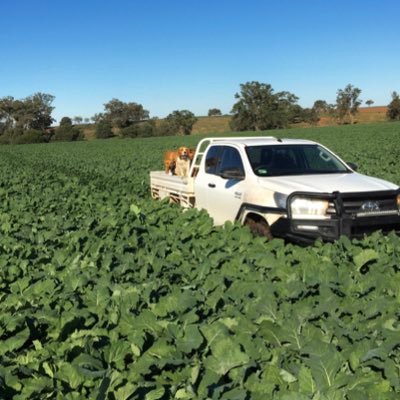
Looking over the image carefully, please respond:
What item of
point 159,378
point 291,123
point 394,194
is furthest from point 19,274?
point 291,123

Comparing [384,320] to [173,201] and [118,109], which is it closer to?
[173,201]

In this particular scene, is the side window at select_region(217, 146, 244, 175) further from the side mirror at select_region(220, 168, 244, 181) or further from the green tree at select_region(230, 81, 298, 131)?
the green tree at select_region(230, 81, 298, 131)

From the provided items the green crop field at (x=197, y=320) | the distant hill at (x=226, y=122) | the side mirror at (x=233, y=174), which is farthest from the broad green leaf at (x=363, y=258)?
the distant hill at (x=226, y=122)

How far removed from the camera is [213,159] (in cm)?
918

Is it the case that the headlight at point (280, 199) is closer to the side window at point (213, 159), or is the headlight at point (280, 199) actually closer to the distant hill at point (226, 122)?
the side window at point (213, 159)

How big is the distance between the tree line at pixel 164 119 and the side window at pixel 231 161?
82.5 metres

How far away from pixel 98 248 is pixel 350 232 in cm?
311

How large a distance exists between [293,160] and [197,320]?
17.7 feet

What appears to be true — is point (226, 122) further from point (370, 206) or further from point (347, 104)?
point (370, 206)

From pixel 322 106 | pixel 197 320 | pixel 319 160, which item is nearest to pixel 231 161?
pixel 319 160

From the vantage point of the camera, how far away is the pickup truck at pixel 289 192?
6645 millimetres

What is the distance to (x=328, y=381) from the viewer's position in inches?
99.1

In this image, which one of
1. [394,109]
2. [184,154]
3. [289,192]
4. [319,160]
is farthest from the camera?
[394,109]

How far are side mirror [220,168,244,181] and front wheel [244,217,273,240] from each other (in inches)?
28.3
